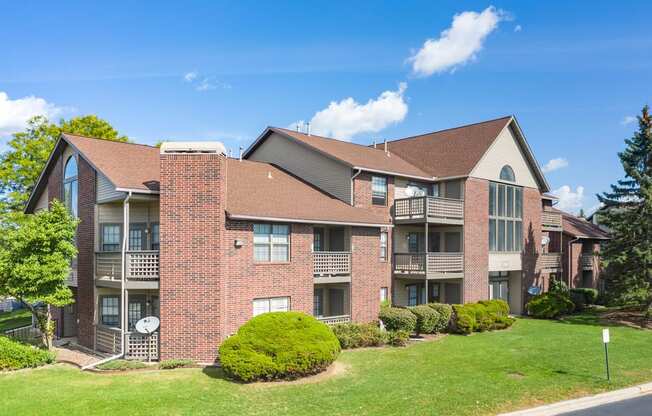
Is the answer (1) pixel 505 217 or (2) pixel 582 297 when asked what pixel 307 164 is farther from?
(2) pixel 582 297

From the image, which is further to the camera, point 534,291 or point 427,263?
point 534,291

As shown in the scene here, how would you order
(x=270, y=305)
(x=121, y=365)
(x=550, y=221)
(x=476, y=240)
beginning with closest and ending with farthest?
(x=121, y=365) → (x=270, y=305) → (x=476, y=240) → (x=550, y=221)

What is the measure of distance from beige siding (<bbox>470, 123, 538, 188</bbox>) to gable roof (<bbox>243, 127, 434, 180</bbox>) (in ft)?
10.8

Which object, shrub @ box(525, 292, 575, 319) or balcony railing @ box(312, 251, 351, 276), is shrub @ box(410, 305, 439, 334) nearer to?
balcony railing @ box(312, 251, 351, 276)

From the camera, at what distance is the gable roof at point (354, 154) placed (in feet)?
86.4

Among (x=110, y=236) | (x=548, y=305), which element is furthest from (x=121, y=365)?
(x=548, y=305)

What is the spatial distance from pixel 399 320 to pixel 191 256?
9.94m

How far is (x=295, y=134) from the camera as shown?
2888 centimetres

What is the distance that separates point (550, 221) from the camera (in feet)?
114

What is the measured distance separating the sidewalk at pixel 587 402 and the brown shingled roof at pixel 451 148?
14895 millimetres

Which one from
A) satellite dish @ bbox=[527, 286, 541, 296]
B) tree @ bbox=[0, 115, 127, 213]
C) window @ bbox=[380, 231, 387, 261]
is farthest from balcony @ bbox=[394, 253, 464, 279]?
tree @ bbox=[0, 115, 127, 213]

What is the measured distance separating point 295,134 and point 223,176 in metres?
10.9

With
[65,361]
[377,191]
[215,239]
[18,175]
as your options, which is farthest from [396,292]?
[18,175]

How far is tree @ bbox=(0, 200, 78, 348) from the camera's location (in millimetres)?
19156
